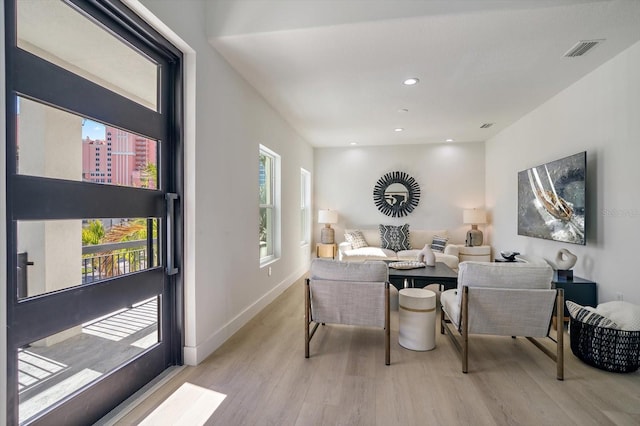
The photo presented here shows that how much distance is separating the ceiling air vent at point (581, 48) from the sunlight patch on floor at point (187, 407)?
12.6 feet

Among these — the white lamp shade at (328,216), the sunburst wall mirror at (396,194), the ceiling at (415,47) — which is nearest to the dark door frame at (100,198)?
the ceiling at (415,47)

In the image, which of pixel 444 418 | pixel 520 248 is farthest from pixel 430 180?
pixel 444 418

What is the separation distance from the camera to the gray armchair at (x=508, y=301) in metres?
2.18

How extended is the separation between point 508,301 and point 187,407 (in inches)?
90.2

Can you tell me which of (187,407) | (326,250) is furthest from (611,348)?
(326,250)

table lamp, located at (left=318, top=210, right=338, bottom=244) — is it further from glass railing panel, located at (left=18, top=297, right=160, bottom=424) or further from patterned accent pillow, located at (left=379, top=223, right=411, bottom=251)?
glass railing panel, located at (left=18, top=297, right=160, bottom=424)

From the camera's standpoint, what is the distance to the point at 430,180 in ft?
20.9

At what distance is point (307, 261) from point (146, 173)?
447cm

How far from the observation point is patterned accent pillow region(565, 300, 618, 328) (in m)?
2.29

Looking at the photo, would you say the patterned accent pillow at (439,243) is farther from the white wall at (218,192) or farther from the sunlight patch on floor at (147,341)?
the sunlight patch on floor at (147,341)

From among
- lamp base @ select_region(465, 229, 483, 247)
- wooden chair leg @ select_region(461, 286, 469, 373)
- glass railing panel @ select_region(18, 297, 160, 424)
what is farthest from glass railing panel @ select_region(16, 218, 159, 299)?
lamp base @ select_region(465, 229, 483, 247)

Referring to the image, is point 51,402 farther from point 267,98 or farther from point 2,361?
point 267,98

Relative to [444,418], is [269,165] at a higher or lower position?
higher

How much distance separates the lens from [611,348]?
2.24 metres
